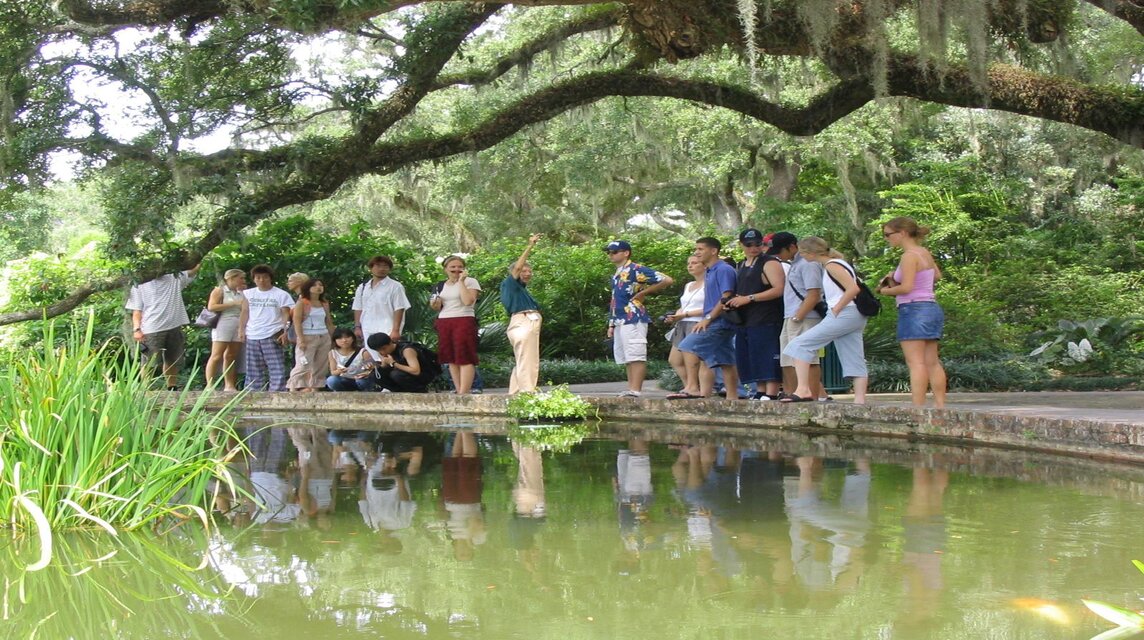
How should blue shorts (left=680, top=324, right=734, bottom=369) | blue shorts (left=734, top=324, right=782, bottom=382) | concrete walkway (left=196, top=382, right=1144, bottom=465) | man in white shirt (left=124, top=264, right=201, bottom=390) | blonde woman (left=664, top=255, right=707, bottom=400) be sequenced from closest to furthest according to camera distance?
concrete walkway (left=196, top=382, right=1144, bottom=465) → blue shorts (left=734, top=324, right=782, bottom=382) → blue shorts (left=680, top=324, right=734, bottom=369) → blonde woman (left=664, top=255, right=707, bottom=400) → man in white shirt (left=124, top=264, right=201, bottom=390)

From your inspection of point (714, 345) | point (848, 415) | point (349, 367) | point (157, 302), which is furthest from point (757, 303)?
point (157, 302)

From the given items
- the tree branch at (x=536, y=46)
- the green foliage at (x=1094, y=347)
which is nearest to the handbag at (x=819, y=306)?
the tree branch at (x=536, y=46)

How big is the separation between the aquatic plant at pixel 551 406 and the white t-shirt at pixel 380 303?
7.12ft

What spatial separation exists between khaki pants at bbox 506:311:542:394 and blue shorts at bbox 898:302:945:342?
12.3 ft

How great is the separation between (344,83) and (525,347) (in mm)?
3667

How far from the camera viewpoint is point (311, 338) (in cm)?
1362

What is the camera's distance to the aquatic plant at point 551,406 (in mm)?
11273

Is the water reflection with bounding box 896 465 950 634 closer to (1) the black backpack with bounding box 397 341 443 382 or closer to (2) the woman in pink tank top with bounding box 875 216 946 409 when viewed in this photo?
(2) the woman in pink tank top with bounding box 875 216 946 409

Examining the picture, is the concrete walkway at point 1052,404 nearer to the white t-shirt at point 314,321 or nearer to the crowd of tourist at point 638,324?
the crowd of tourist at point 638,324

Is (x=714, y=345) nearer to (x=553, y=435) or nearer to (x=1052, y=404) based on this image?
(x=553, y=435)

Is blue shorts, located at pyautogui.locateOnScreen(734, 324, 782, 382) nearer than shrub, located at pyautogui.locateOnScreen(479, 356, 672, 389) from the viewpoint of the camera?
Yes

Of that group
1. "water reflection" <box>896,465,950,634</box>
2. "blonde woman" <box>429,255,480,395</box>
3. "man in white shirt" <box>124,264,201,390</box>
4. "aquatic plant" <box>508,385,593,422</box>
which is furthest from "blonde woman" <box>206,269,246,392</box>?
"water reflection" <box>896,465,950,634</box>

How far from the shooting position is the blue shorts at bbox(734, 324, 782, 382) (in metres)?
10.8

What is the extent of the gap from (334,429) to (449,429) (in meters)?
1.09
